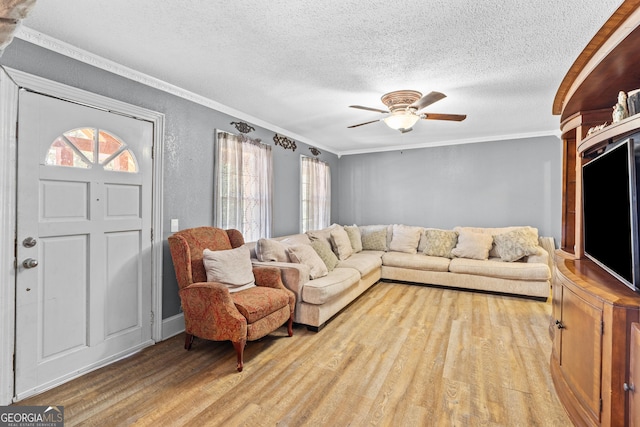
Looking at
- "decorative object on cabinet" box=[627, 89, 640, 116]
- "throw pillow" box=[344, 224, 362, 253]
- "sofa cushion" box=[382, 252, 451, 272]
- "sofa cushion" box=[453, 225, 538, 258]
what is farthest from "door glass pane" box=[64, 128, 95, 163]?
"sofa cushion" box=[453, 225, 538, 258]

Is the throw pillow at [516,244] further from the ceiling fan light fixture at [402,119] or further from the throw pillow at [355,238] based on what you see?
the ceiling fan light fixture at [402,119]

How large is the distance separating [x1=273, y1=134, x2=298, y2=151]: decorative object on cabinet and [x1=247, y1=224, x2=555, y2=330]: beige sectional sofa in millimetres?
1422

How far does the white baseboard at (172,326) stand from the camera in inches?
113

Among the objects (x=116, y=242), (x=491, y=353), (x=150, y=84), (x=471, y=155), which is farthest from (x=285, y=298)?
(x=471, y=155)

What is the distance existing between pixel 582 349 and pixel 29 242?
3445 mm

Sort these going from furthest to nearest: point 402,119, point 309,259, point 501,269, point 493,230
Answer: point 493,230 → point 501,269 → point 309,259 → point 402,119

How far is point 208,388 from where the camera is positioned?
2.09 metres

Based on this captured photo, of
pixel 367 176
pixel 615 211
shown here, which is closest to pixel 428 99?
pixel 615 211

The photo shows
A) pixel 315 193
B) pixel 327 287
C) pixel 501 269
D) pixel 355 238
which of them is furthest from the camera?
pixel 315 193

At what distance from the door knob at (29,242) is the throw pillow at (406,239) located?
4.64m

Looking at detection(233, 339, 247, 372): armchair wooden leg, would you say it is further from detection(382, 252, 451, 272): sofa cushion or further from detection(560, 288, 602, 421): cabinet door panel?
detection(382, 252, 451, 272): sofa cushion

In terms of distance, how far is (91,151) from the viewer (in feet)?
7.63

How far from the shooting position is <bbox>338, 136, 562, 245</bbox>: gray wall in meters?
4.82

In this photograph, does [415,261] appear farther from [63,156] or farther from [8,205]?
[8,205]
